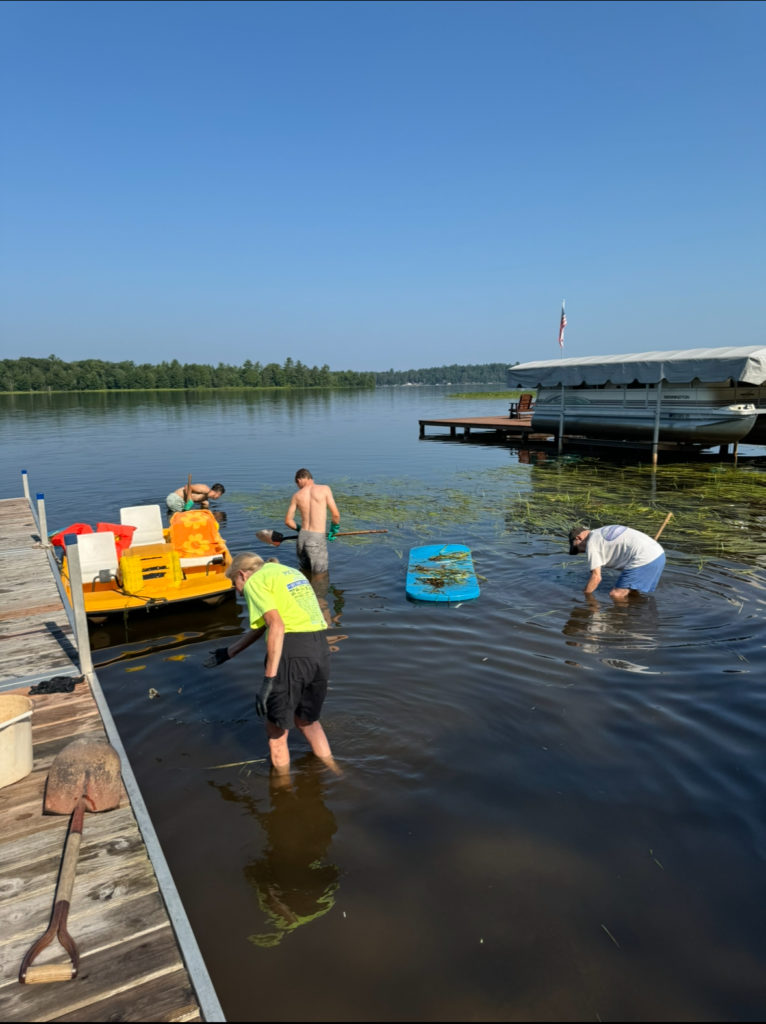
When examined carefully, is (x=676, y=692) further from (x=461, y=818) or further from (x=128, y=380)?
(x=128, y=380)

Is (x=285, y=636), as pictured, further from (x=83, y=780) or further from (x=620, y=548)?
(x=620, y=548)

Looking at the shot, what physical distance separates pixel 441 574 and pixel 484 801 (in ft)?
19.7

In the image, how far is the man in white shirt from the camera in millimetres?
9516

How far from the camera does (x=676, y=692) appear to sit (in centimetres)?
700

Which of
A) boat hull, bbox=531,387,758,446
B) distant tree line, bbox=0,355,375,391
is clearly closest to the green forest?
distant tree line, bbox=0,355,375,391

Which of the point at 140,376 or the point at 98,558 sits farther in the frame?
the point at 140,376

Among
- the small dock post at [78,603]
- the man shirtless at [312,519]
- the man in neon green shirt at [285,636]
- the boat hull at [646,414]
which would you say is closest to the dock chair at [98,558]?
the man shirtless at [312,519]

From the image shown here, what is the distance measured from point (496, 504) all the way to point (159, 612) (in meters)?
11.4

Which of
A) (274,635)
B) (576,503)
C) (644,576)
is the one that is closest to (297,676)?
(274,635)

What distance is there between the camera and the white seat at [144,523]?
11531 mm

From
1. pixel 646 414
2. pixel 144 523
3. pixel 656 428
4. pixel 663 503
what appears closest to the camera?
pixel 144 523

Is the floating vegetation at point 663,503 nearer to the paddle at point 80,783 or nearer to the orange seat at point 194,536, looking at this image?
the orange seat at point 194,536

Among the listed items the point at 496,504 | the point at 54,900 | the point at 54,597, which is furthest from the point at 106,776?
the point at 496,504

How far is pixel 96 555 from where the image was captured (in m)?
9.91
